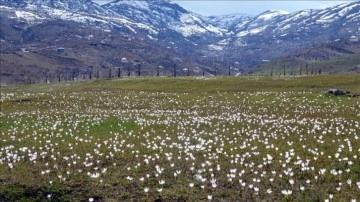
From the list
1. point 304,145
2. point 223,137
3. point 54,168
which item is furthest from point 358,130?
point 54,168

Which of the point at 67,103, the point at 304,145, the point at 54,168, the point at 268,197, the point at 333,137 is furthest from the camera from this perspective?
the point at 67,103

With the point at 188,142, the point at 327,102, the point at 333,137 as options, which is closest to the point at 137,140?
the point at 188,142

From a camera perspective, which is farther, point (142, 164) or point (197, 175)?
point (142, 164)

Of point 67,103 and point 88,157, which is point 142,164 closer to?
point 88,157

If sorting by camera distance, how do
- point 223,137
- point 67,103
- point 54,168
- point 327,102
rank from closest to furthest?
point 54,168
point 223,137
point 327,102
point 67,103

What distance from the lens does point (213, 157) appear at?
19.0 meters

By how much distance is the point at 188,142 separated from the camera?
22594 millimetres

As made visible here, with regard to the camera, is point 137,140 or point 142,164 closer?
point 142,164

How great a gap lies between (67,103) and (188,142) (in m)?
31.7

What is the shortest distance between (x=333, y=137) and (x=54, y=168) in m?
14.1

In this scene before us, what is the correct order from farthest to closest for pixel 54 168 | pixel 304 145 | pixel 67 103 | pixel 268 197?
pixel 67 103, pixel 304 145, pixel 54 168, pixel 268 197

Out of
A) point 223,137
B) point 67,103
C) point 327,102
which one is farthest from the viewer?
point 67,103

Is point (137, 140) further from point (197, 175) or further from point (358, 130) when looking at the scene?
point (358, 130)

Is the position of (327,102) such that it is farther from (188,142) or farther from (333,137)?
(188,142)
